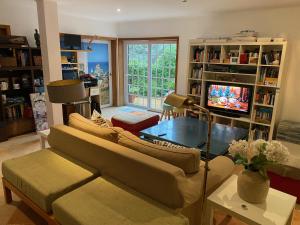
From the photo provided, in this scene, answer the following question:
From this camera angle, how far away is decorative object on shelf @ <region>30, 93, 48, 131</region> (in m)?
4.14

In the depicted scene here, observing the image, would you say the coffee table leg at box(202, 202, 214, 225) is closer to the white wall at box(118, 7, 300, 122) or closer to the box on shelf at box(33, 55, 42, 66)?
the white wall at box(118, 7, 300, 122)

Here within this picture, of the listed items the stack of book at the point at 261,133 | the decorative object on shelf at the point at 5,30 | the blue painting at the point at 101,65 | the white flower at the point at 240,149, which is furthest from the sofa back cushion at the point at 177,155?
the blue painting at the point at 101,65

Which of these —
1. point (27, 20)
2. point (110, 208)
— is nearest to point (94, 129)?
point (110, 208)

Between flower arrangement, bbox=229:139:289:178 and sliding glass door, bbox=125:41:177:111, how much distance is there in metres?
4.06

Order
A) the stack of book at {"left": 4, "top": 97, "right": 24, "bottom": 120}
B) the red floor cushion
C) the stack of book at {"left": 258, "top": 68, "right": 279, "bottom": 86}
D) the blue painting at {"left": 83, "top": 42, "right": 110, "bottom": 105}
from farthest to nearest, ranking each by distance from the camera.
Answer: the blue painting at {"left": 83, "top": 42, "right": 110, "bottom": 105} → the stack of book at {"left": 4, "top": 97, "right": 24, "bottom": 120} → the stack of book at {"left": 258, "top": 68, "right": 279, "bottom": 86} → the red floor cushion

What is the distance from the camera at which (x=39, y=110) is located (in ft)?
13.8

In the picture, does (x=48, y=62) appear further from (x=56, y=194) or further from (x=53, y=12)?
(x=56, y=194)

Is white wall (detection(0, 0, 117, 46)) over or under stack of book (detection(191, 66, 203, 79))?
over

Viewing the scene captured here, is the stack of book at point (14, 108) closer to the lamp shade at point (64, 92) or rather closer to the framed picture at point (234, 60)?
the lamp shade at point (64, 92)

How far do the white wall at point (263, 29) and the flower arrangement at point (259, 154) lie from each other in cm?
287

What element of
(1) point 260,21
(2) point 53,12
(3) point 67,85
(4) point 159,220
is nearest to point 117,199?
(4) point 159,220

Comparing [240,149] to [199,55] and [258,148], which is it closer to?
[258,148]

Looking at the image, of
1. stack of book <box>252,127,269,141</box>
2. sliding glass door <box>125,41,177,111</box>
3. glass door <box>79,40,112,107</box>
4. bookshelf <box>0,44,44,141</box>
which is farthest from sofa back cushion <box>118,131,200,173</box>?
glass door <box>79,40,112,107</box>

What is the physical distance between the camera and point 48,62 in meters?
3.60
